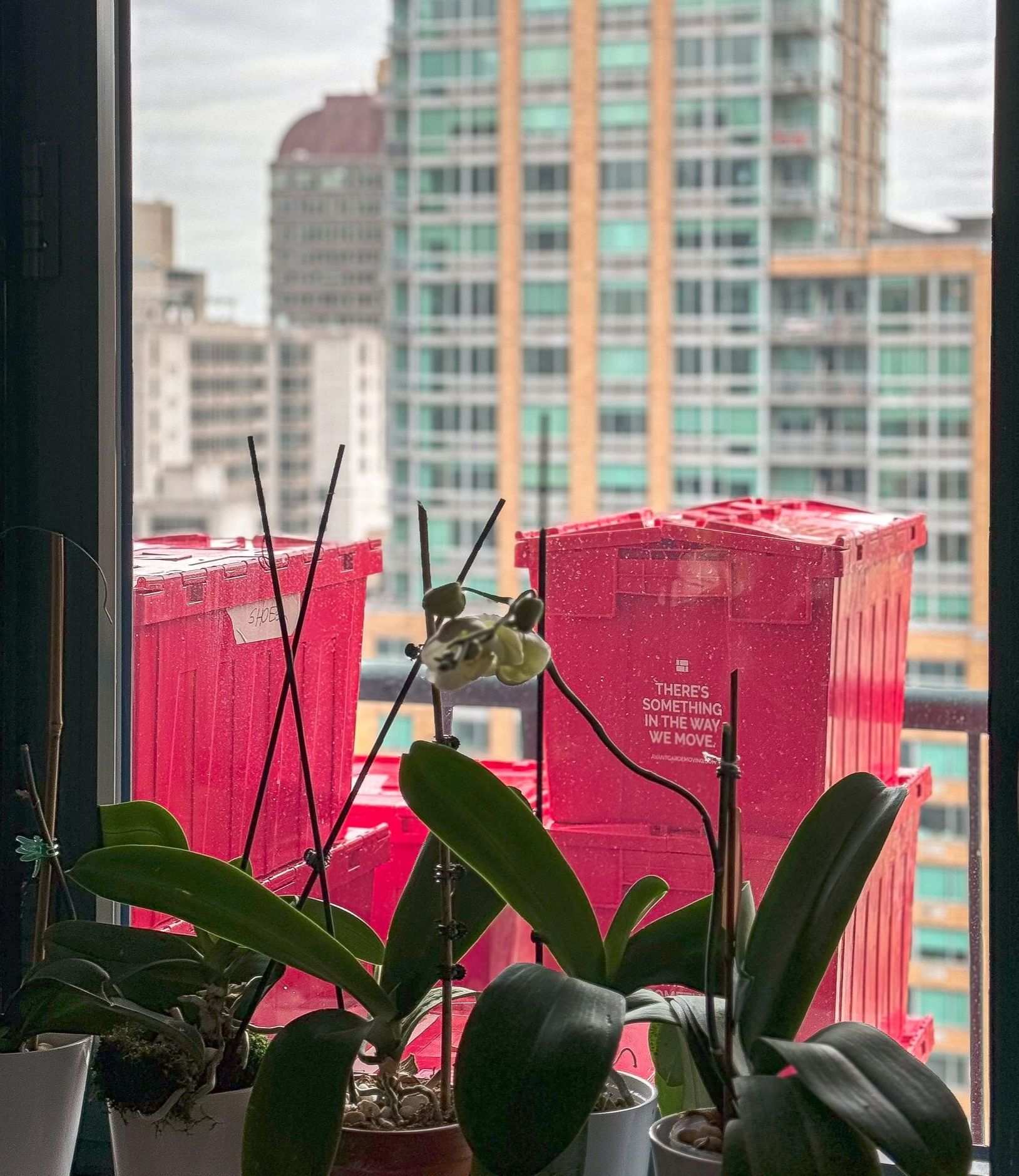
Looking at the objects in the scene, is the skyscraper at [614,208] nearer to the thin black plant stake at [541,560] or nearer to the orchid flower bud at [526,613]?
the thin black plant stake at [541,560]

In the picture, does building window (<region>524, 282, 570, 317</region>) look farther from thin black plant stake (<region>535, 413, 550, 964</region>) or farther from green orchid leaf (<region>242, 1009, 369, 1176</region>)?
green orchid leaf (<region>242, 1009, 369, 1176</region>)

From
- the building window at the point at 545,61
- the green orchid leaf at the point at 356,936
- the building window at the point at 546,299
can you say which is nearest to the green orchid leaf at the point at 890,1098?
the green orchid leaf at the point at 356,936

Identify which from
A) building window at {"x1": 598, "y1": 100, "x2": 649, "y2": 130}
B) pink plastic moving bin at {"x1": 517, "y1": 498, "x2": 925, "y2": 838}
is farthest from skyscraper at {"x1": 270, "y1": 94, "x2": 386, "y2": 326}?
pink plastic moving bin at {"x1": 517, "y1": 498, "x2": 925, "y2": 838}

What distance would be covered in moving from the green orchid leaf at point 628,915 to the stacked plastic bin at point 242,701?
45cm

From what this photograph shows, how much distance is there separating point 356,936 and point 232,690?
356 mm

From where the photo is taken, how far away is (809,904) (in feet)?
2.96

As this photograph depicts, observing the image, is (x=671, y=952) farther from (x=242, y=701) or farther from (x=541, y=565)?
(x=242, y=701)

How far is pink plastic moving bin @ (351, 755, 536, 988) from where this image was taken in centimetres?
145

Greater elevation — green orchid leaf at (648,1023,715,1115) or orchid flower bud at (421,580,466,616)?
orchid flower bud at (421,580,466,616)

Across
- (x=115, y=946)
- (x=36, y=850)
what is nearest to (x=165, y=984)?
(x=115, y=946)

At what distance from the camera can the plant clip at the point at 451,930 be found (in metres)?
0.97

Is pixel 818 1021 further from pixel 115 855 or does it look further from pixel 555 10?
pixel 555 10

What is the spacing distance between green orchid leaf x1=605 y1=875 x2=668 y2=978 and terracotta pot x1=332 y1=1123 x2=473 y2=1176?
163mm

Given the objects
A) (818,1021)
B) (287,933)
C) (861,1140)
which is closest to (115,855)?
(287,933)
